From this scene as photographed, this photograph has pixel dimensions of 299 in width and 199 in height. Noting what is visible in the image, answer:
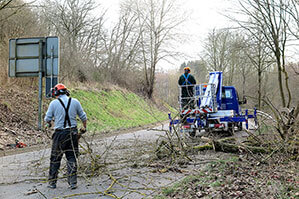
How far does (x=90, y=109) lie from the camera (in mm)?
21219

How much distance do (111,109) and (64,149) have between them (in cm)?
1869

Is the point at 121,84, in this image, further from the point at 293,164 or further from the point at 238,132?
the point at 293,164

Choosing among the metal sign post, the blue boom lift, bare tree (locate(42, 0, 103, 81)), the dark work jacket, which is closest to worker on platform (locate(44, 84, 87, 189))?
the blue boom lift

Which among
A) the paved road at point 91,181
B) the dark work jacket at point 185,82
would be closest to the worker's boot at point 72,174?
the paved road at point 91,181

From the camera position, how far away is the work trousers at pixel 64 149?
241 inches

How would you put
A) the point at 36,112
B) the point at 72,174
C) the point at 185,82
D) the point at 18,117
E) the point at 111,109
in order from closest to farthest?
the point at 72,174 → the point at 185,82 → the point at 18,117 → the point at 36,112 → the point at 111,109

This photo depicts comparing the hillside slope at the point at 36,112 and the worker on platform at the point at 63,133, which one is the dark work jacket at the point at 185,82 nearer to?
the hillside slope at the point at 36,112

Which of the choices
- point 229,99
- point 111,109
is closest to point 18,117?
point 229,99

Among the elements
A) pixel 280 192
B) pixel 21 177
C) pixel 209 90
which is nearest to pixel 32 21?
pixel 209 90

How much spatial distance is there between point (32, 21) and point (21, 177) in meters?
14.9

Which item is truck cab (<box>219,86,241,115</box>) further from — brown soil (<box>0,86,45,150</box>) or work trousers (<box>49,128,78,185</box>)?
work trousers (<box>49,128,78,185</box>)

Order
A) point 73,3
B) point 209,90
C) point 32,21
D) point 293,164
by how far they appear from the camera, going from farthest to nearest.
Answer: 1. point 73,3
2. point 32,21
3. point 209,90
4. point 293,164

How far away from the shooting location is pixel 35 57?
14070 mm

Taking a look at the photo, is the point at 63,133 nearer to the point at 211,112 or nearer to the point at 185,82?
the point at 185,82
